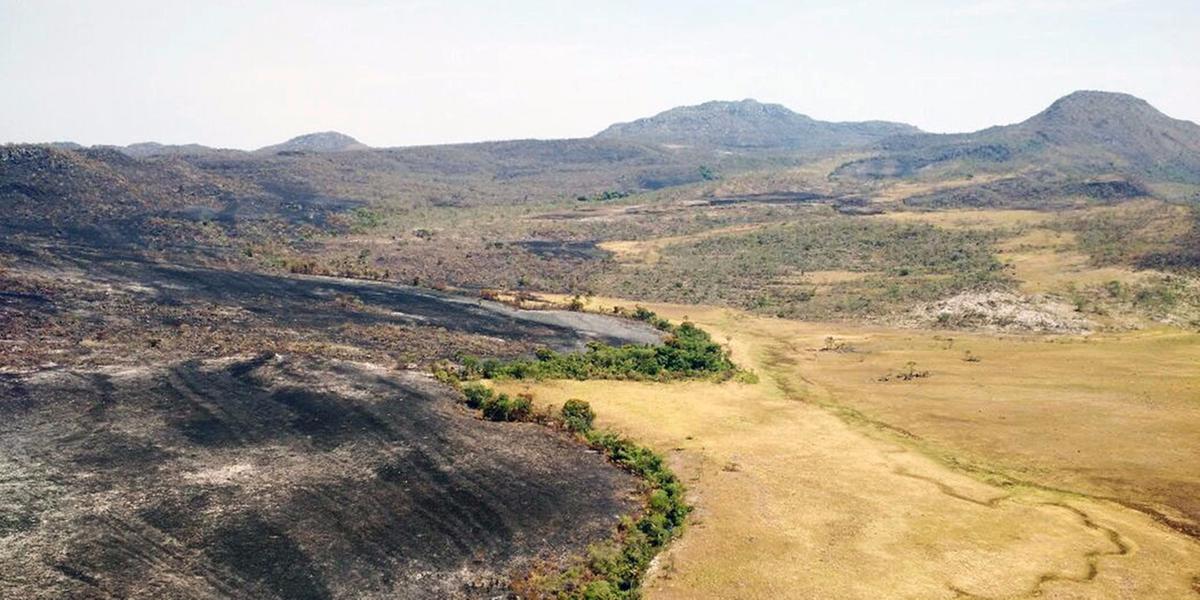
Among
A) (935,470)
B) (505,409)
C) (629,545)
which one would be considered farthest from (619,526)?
(935,470)

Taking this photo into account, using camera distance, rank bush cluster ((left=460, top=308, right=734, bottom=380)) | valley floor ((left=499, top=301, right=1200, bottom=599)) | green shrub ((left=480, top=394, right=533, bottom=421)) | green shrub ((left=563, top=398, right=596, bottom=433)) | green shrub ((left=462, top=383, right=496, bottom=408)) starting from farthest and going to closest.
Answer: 1. bush cluster ((left=460, top=308, right=734, bottom=380))
2. green shrub ((left=462, top=383, right=496, bottom=408))
3. green shrub ((left=480, top=394, right=533, bottom=421))
4. green shrub ((left=563, top=398, right=596, bottom=433))
5. valley floor ((left=499, top=301, right=1200, bottom=599))

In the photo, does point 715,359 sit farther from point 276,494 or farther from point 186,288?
point 186,288

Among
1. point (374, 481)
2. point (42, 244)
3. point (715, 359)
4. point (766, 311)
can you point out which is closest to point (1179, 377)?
point (715, 359)

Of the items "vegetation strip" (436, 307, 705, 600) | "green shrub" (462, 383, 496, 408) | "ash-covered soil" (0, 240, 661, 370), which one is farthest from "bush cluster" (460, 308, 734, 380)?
"green shrub" (462, 383, 496, 408)

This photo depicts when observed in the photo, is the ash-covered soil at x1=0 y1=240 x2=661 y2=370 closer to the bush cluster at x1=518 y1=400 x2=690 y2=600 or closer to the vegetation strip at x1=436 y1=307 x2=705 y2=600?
the vegetation strip at x1=436 y1=307 x2=705 y2=600

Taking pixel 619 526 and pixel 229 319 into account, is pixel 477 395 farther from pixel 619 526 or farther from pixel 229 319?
pixel 229 319

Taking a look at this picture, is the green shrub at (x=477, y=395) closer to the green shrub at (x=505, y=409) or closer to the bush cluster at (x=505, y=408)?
the bush cluster at (x=505, y=408)
